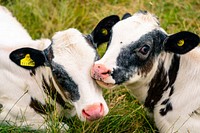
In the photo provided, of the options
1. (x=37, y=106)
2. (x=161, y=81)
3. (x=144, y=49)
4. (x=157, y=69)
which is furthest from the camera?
(x=37, y=106)

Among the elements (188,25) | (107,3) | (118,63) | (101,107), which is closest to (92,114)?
(101,107)

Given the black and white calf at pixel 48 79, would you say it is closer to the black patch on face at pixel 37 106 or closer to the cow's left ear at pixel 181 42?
the black patch on face at pixel 37 106

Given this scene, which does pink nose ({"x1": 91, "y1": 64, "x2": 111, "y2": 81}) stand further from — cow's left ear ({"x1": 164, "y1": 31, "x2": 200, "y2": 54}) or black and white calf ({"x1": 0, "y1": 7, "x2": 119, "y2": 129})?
cow's left ear ({"x1": 164, "y1": 31, "x2": 200, "y2": 54})

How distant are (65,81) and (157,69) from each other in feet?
Result: 3.58

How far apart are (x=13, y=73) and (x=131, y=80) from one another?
5.24 ft

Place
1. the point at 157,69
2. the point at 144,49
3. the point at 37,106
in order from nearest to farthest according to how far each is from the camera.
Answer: the point at 144,49 < the point at 157,69 < the point at 37,106

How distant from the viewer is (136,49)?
7.10 metres

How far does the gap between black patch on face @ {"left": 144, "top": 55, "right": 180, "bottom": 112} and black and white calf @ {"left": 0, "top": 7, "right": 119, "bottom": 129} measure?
2.61ft

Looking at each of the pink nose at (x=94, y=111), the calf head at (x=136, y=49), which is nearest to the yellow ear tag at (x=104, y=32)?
the calf head at (x=136, y=49)

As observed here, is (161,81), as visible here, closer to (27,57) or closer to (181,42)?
(181,42)

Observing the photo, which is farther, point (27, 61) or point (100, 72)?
point (27, 61)

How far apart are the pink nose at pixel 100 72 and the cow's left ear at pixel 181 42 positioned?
88 centimetres

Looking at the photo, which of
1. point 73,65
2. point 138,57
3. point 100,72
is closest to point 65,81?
point 73,65

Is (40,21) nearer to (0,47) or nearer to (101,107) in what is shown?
(0,47)
